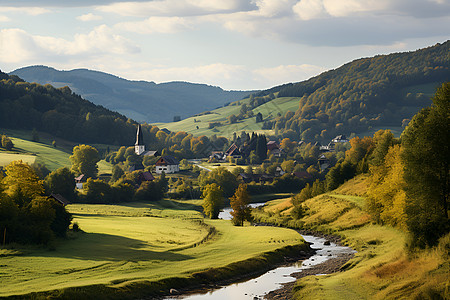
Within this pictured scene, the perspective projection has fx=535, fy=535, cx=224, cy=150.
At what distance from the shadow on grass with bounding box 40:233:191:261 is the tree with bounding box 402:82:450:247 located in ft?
87.5

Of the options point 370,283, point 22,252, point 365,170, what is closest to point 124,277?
point 22,252

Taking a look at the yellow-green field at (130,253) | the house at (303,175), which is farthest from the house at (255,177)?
the yellow-green field at (130,253)

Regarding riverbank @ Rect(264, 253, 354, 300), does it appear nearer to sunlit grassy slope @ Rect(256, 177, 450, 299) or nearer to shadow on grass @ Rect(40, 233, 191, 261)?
sunlit grassy slope @ Rect(256, 177, 450, 299)

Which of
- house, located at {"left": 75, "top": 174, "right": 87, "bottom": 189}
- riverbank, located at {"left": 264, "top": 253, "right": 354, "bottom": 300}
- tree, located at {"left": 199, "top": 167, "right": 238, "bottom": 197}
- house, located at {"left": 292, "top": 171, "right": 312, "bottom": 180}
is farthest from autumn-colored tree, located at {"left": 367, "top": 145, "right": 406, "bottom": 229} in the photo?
house, located at {"left": 75, "top": 174, "right": 87, "bottom": 189}

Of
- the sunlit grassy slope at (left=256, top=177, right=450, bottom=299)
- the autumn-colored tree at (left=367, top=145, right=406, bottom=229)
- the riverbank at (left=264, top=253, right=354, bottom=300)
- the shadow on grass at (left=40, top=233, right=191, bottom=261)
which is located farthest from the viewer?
the autumn-colored tree at (left=367, top=145, right=406, bottom=229)

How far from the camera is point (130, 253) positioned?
62.6 metres

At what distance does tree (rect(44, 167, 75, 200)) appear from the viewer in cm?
13162

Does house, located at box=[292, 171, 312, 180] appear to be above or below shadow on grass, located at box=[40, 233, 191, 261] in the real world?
below

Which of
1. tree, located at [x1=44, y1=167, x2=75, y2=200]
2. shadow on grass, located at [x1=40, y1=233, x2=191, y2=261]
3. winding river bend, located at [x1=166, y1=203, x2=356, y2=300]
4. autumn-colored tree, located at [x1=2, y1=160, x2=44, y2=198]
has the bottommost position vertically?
winding river bend, located at [x1=166, y1=203, x2=356, y2=300]

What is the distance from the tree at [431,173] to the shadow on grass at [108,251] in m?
26.7

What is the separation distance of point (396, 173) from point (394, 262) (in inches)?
1076

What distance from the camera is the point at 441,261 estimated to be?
4328 centimetres

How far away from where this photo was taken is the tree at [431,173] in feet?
159

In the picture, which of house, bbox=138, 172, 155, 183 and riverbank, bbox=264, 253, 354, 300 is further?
house, bbox=138, 172, 155, 183
